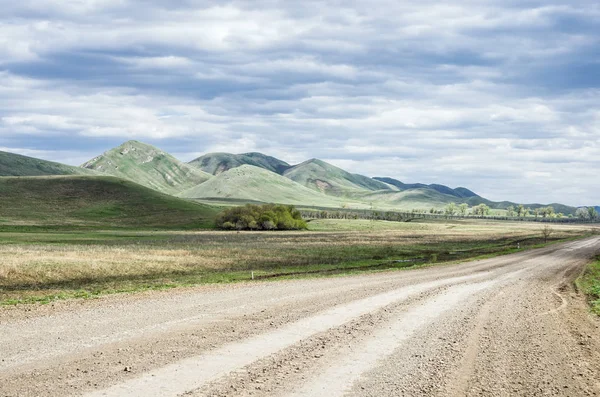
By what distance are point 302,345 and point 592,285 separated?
79.0 ft

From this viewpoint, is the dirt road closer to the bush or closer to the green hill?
the bush

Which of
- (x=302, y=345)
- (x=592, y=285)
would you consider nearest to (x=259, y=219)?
(x=592, y=285)

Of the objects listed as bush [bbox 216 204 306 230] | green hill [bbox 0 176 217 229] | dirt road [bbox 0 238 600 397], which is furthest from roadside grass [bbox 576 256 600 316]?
green hill [bbox 0 176 217 229]

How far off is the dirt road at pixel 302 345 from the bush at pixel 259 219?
4996 inches

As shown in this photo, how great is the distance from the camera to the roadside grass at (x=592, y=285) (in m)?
25.6

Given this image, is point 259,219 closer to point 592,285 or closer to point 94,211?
point 94,211

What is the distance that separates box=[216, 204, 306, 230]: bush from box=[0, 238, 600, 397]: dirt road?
127 meters

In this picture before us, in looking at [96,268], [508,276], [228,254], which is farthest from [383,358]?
[228,254]

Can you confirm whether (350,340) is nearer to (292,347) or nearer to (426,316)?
(292,347)

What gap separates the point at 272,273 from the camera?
44719 mm

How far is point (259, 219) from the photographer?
156 m

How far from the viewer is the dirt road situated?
40.1 feet

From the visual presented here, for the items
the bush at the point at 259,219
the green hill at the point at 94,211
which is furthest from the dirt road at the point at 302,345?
the green hill at the point at 94,211

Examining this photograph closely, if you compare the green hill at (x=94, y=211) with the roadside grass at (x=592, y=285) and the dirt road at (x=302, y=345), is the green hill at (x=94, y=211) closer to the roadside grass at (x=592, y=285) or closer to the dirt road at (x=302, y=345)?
the roadside grass at (x=592, y=285)
